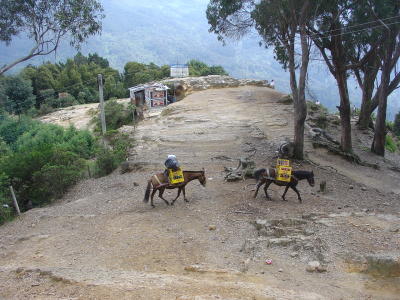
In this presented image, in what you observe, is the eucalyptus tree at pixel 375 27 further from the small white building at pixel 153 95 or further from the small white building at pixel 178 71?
the small white building at pixel 178 71

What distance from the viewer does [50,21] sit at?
698 inches

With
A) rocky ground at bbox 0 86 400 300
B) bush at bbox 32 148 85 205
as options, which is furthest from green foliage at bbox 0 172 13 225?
bush at bbox 32 148 85 205

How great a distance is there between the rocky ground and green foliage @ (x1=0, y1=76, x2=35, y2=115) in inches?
1241

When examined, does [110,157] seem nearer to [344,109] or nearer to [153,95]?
[344,109]

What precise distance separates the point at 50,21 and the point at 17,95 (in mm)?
31241

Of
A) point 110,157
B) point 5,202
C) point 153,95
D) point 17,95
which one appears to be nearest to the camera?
point 5,202

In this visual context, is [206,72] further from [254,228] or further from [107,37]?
[107,37]

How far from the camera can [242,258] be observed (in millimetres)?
8312

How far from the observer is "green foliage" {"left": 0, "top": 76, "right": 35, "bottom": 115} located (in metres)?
43.7

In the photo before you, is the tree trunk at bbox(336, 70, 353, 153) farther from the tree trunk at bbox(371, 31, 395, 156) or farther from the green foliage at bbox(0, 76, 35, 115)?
the green foliage at bbox(0, 76, 35, 115)

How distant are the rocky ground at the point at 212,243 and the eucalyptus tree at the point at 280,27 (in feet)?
10.2

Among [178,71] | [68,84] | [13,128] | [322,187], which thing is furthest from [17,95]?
[322,187]

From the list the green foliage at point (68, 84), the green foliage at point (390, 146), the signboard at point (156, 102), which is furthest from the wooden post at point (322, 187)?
the green foliage at point (68, 84)

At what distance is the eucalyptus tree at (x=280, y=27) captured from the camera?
1631 centimetres
